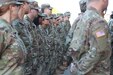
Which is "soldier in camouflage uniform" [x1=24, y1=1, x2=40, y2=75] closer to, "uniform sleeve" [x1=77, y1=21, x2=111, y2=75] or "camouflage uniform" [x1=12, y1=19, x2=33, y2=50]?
"camouflage uniform" [x1=12, y1=19, x2=33, y2=50]

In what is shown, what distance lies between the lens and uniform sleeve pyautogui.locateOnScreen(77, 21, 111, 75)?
12.3 ft

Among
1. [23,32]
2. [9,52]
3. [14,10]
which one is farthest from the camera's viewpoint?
[23,32]

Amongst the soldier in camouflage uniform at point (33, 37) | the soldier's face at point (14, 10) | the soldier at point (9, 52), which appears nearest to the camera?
the soldier at point (9, 52)

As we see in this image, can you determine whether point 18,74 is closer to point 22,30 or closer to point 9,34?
point 9,34

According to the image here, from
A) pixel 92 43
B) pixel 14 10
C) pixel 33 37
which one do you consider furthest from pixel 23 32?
pixel 92 43

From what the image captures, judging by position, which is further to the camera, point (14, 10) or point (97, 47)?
point (14, 10)

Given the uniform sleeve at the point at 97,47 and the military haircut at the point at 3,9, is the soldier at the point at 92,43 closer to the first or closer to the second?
the uniform sleeve at the point at 97,47

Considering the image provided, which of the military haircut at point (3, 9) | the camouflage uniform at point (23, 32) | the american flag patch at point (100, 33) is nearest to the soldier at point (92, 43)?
the american flag patch at point (100, 33)

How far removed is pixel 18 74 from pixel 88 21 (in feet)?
3.44

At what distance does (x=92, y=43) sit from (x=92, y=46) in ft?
0.12

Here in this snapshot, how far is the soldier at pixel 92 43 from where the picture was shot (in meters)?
3.76

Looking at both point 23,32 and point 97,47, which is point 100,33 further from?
point 23,32

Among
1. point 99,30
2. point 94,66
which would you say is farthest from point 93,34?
point 94,66

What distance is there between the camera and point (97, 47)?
3744 mm
